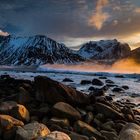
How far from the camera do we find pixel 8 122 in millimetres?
13234

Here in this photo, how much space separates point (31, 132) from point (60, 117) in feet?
11.1

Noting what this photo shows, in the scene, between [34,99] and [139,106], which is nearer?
[34,99]

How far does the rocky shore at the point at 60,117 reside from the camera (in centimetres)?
1259

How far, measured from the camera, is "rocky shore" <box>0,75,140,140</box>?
1259 centimetres

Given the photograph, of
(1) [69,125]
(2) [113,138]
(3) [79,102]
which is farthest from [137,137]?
(3) [79,102]

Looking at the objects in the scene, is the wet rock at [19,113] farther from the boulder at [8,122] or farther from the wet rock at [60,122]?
the wet rock at [60,122]

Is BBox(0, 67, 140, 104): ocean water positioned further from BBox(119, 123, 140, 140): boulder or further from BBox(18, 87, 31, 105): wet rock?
BBox(119, 123, 140, 140): boulder

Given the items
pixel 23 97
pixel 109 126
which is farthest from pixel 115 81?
pixel 109 126

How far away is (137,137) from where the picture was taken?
1266cm

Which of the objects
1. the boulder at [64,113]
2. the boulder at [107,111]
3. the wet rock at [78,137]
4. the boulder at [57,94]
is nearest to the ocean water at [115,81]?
the boulder at [57,94]

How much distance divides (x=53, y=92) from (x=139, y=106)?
27.4 feet

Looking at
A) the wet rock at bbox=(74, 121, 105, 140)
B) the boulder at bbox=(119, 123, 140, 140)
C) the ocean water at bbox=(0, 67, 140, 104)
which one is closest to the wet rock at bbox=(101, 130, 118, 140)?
the wet rock at bbox=(74, 121, 105, 140)

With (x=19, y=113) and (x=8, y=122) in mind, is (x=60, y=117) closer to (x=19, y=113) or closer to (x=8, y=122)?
(x=19, y=113)

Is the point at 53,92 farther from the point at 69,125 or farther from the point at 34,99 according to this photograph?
the point at 69,125
